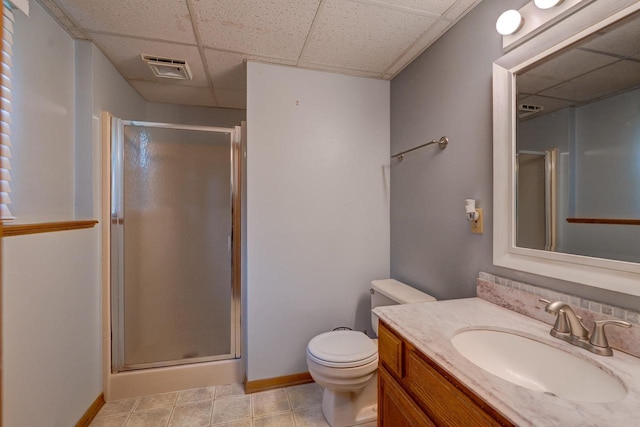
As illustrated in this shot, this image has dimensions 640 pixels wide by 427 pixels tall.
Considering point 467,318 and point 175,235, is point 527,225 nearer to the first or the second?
point 467,318

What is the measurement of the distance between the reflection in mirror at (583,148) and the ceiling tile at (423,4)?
53cm

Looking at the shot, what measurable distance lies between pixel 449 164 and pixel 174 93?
2312 millimetres

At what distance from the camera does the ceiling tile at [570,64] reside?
1.02 metres

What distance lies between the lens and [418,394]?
0.96 m

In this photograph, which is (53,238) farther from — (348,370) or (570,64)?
(570,64)

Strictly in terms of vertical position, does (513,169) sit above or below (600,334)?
above

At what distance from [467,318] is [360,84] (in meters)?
1.74

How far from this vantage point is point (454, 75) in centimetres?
159

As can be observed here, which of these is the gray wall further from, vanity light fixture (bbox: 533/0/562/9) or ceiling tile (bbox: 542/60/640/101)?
ceiling tile (bbox: 542/60/640/101)

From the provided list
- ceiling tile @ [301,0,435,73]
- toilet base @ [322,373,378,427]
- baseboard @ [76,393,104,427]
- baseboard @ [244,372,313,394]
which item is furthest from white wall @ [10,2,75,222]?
toilet base @ [322,373,378,427]

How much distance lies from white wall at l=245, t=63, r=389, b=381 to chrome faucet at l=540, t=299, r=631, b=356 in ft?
4.26

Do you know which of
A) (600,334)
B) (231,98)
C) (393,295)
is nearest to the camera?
(600,334)

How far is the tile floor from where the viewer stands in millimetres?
1679

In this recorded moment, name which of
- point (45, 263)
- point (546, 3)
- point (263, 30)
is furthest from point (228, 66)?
point (546, 3)
